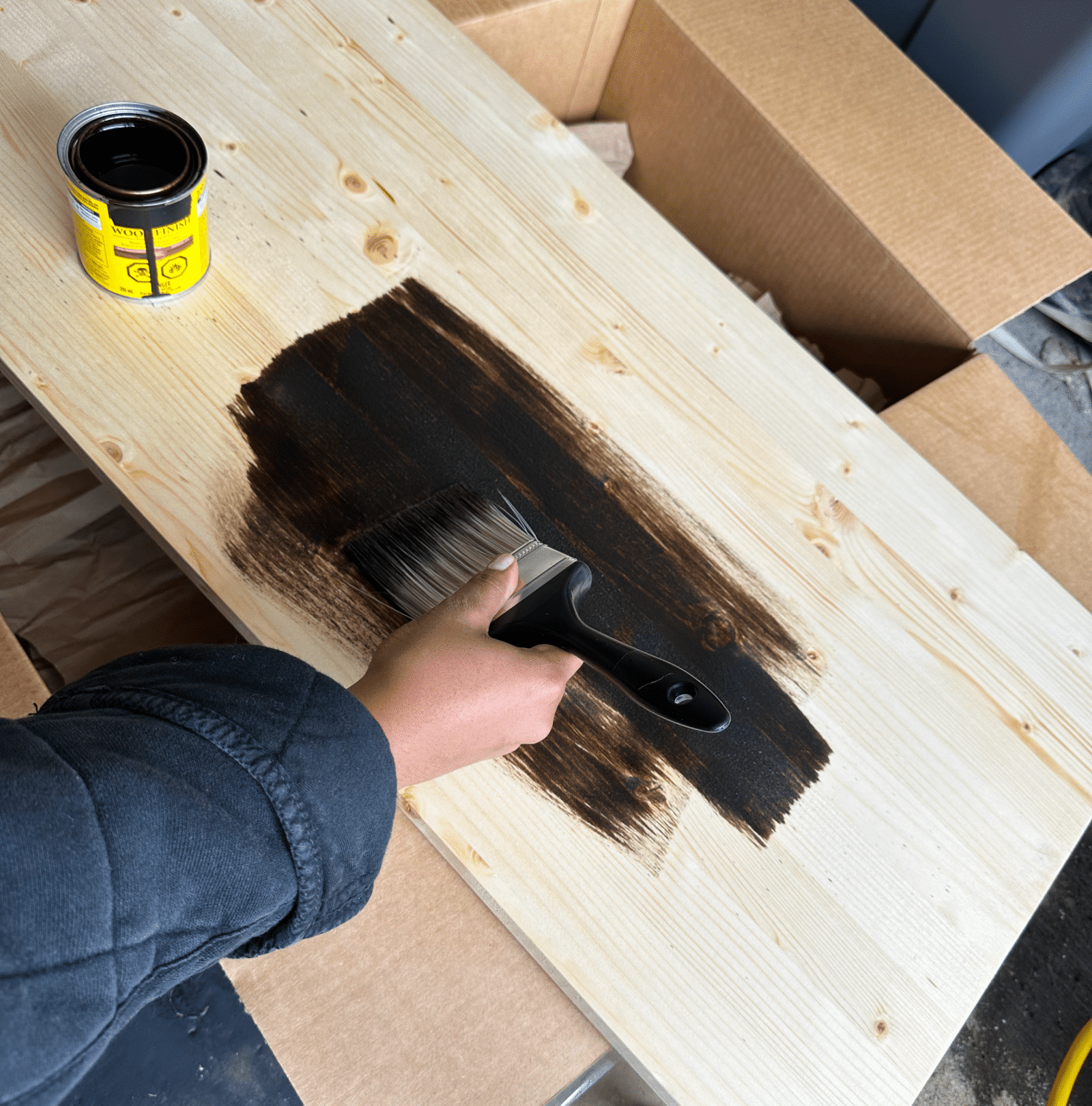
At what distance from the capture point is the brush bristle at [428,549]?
2.51 ft

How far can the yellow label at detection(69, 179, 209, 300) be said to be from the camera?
71 cm

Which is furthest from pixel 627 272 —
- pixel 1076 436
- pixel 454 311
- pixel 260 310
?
pixel 1076 436

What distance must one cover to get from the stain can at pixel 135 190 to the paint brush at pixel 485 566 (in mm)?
295

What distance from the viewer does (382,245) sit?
0.89 metres

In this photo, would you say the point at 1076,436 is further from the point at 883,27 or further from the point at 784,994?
the point at 784,994

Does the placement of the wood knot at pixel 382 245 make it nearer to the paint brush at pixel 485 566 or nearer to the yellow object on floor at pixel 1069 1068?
the paint brush at pixel 485 566

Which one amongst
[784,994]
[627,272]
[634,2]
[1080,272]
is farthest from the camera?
[634,2]

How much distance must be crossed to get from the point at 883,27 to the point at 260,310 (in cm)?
166

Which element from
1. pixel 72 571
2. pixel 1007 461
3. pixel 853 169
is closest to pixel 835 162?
pixel 853 169

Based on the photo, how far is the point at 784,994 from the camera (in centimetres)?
72

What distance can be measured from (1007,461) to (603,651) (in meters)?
0.74

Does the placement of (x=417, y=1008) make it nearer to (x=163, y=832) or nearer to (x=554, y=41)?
(x=163, y=832)

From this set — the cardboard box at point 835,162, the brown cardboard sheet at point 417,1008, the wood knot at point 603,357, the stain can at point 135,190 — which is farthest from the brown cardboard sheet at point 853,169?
the brown cardboard sheet at point 417,1008

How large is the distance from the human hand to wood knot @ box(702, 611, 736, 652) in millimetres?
175
